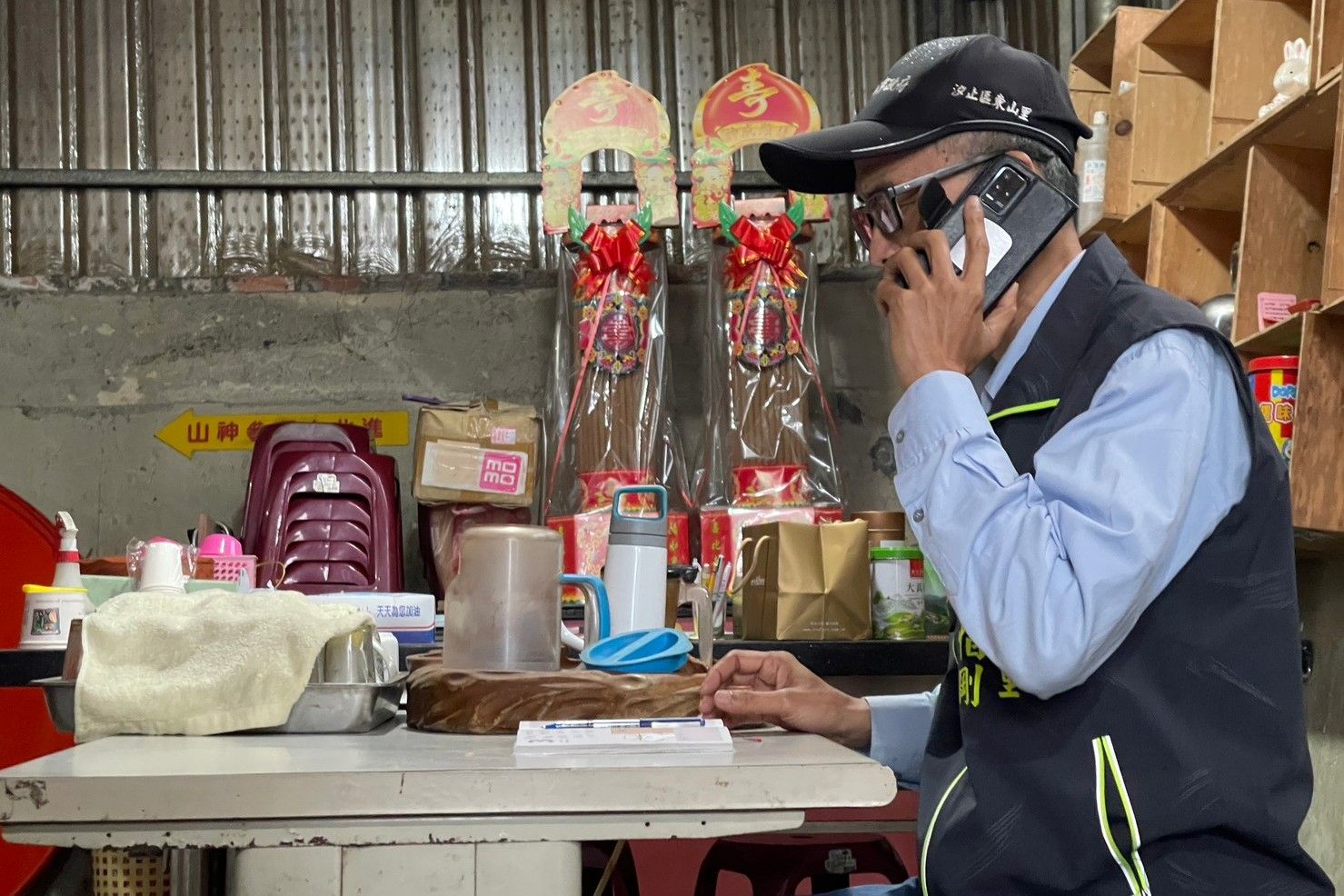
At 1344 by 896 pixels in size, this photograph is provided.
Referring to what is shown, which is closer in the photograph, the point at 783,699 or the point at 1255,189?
the point at 783,699

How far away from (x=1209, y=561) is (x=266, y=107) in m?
3.93

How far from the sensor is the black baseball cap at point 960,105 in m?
1.59

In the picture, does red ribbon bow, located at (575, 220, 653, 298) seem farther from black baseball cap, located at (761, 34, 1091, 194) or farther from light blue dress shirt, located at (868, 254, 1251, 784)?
light blue dress shirt, located at (868, 254, 1251, 784)

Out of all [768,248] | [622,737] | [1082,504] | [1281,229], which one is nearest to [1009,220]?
[1082,504]

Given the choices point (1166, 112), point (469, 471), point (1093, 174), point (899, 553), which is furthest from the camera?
point (469, 471)

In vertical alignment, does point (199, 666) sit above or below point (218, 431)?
below

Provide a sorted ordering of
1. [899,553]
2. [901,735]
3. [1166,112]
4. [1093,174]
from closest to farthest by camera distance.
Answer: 1. [901,735]
2. [899,553]
3. [1166,112]
4. [1093,174]

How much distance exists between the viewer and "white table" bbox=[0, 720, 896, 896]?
44.3 inches

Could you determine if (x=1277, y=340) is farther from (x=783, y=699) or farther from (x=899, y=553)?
(x=783, y=699)

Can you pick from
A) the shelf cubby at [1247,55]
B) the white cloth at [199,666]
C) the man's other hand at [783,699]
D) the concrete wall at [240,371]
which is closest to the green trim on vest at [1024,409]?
the man's other hand at [783,699]

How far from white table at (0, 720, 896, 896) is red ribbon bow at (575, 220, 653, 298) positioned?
2.82 meters

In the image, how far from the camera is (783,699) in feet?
5.58

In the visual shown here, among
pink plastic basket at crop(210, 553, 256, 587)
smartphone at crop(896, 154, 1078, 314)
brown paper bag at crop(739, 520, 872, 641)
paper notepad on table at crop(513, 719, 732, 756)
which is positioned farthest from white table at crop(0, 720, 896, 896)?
brown paper bag at crop(739, 520, 872, 641)

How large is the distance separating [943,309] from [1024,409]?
0.45 feet
